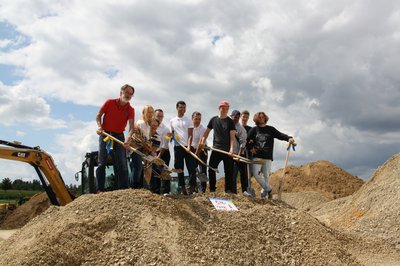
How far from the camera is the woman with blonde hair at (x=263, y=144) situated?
7.90m

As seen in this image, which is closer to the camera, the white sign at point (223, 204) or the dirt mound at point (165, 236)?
the dirt mound at point (165, 236)

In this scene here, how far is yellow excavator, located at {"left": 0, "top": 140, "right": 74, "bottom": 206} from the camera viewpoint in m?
8.68

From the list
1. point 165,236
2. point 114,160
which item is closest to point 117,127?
point 114,160

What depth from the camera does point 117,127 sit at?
6.74 metres

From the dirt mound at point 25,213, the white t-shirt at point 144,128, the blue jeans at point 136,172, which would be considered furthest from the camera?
the dirt mound at point 25,213

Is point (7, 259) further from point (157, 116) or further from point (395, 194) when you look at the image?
point (395, 194)

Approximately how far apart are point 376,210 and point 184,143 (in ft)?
13.1

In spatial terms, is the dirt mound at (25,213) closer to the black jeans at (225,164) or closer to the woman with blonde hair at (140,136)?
the woman with blonde hair at (140,136)

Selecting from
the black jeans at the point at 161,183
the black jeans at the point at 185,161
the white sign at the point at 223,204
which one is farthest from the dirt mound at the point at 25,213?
the white sign at the point at 223,204

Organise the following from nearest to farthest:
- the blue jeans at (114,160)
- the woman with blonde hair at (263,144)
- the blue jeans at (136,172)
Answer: the blue jeans at (114,160) < the blue jeans at (136,172) < the woman with blonde hair at (263,144)

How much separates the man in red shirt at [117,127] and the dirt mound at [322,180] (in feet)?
41.6

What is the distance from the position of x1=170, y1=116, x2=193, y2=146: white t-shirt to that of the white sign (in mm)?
1736

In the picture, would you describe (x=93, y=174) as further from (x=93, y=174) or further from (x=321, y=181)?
(x=321, y=181)

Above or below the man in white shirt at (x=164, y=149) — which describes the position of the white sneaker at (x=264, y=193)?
below
